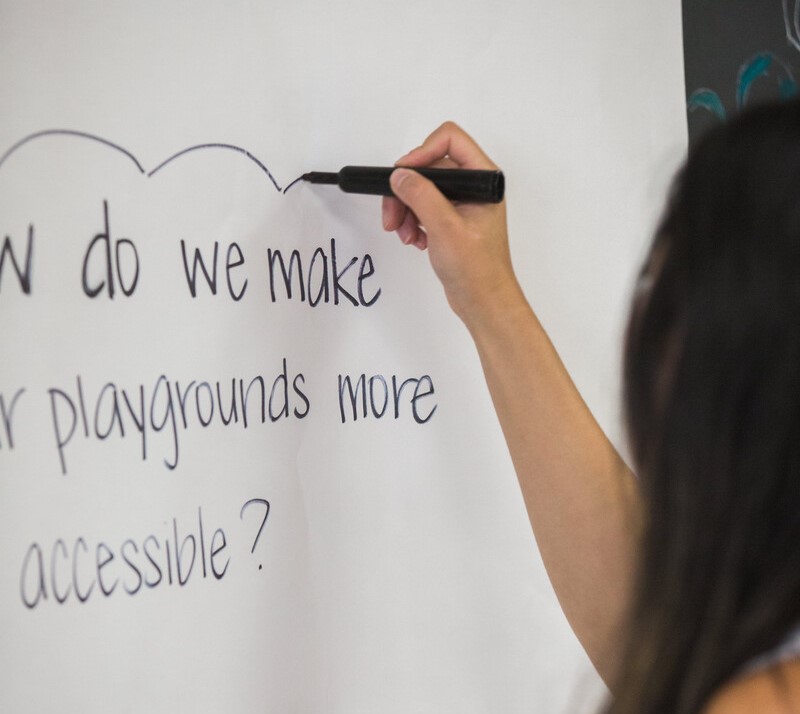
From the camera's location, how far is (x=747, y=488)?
0.37 meters

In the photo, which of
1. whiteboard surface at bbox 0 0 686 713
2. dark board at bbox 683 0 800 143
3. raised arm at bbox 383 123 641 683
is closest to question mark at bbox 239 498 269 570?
whiteboard surface at bbox 0 0 686 713

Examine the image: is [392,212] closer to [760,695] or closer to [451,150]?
[451,150]

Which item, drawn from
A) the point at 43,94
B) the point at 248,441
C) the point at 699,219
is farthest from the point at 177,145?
the point at 699,219

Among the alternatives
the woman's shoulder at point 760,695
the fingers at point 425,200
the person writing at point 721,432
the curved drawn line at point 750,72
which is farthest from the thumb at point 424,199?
the curved drawn line at point 750,72

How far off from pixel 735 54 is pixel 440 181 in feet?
1.37

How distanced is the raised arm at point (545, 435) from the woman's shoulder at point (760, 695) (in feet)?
0.39

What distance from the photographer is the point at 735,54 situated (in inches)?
28.9

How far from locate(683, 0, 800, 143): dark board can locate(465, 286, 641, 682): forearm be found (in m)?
0.31

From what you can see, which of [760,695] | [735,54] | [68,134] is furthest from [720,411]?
[735,54]

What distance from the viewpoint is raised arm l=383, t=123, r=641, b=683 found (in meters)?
0.51

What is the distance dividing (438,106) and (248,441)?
265mm

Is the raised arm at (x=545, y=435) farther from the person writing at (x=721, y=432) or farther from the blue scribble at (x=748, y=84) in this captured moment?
the blue scribble at (x=748, y=84)

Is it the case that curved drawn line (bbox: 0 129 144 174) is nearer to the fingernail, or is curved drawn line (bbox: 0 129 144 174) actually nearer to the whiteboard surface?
the whiteboard surface

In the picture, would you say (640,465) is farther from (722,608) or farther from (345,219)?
(345,219)
